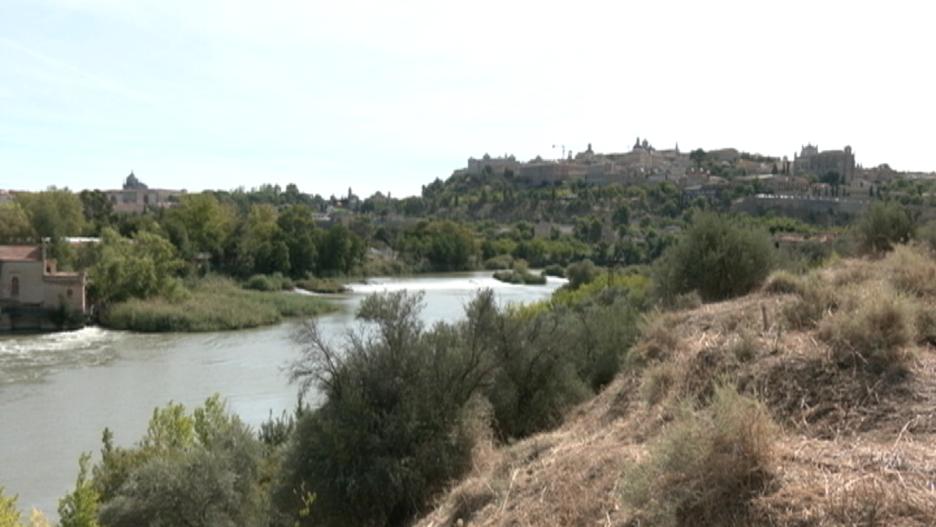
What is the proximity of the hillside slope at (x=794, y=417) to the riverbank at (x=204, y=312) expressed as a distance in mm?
31307

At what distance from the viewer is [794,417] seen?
5.02 meters

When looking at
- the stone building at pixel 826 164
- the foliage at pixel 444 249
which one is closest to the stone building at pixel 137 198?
the foliage at pixel 444 249

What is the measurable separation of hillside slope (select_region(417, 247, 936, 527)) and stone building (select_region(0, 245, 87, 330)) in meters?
34.0

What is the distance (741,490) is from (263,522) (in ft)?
26.5

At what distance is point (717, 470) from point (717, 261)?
9.90m

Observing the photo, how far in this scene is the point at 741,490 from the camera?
374cm

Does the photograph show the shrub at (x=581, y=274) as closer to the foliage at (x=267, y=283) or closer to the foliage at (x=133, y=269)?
the foliage at (x=133, y=269)

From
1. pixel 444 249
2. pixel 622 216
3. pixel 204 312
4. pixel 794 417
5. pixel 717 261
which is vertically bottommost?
pixel 204 312

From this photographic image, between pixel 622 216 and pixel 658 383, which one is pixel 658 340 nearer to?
pixel 658 383

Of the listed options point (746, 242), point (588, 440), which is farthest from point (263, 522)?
point (746, 242)

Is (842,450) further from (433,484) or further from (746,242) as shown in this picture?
(746,242)

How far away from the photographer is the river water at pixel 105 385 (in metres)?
15.7

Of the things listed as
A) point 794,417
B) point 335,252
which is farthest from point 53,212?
point 794,417

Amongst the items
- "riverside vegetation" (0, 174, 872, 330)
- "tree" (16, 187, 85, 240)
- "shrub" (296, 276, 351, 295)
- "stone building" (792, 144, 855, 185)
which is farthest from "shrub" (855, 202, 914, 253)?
"stone building" (792, 144, 855, 185)
